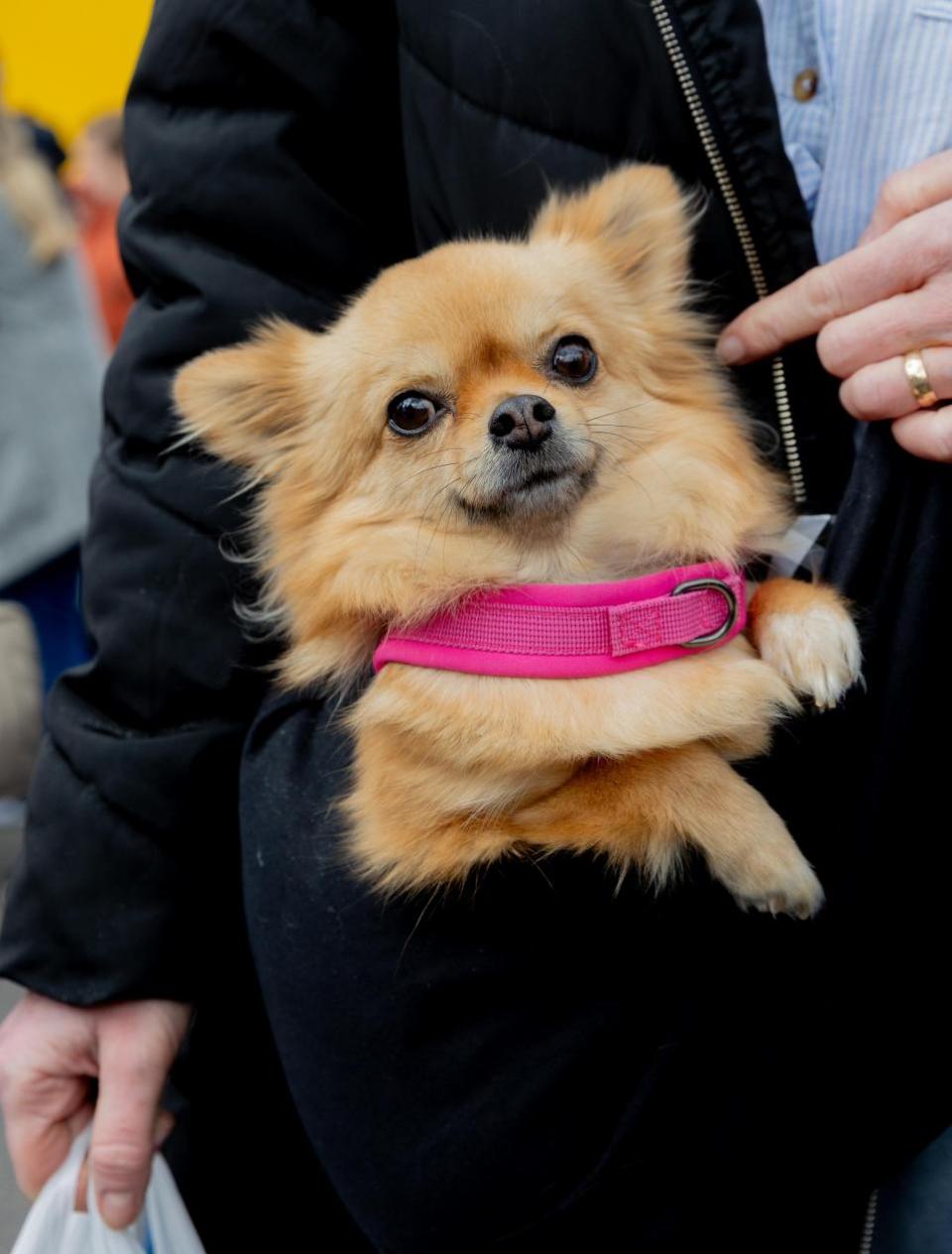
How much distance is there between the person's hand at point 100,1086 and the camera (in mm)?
1294

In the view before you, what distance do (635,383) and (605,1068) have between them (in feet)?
3.21

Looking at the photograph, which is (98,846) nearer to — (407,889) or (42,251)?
(407,889)

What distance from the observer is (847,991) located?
1043mm

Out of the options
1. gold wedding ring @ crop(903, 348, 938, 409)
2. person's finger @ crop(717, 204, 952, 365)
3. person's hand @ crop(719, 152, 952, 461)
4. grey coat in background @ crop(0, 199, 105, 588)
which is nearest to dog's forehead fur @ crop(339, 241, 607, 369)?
person's finger @ crop(717, 204, 952, 365)

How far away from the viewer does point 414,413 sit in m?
1.52

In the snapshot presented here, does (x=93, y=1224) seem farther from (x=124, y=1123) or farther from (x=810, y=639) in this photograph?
(x=810, y=639)

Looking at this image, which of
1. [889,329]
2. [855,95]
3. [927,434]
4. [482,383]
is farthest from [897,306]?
[482,383]

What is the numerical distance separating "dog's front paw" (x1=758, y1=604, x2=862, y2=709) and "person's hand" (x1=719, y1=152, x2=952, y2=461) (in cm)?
21

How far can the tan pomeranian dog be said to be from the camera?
1182mm

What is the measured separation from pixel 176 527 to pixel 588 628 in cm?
59

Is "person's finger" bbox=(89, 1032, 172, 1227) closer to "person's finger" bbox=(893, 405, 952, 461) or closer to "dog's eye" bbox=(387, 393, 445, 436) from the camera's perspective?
"dog's eye" bbox=(387, 393, 445, 436)

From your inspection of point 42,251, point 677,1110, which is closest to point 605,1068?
point 677,1110

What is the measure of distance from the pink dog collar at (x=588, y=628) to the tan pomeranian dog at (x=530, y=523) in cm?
3

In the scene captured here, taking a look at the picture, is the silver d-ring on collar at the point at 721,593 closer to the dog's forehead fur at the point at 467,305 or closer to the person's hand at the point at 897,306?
the person's hand at the point at 897,306
